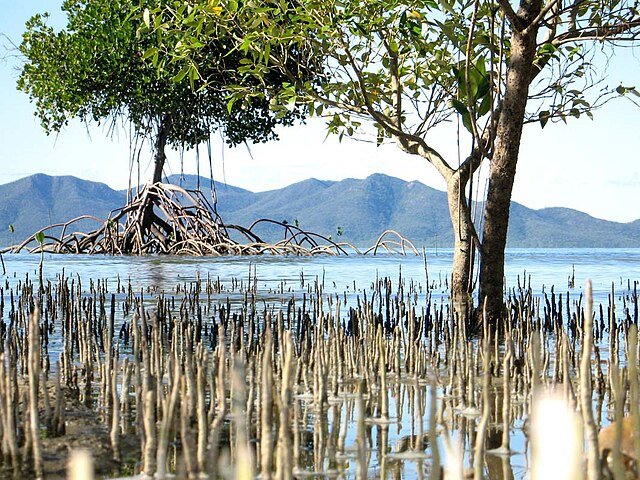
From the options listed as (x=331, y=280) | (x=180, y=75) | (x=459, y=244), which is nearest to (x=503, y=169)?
(x=459, y=244)

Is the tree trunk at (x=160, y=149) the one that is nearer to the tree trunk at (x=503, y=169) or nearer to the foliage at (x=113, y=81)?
the foliage at (x=113, y=81)

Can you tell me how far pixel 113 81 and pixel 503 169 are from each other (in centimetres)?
1709

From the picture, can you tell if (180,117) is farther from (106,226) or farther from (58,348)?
(58,348)

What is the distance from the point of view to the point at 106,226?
23.5 m

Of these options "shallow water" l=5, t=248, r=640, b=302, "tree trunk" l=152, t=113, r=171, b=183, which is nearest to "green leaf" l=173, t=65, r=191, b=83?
"shallow water" l=5, t=248, r=640, b=302

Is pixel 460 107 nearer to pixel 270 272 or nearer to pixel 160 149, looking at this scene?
pixel 270 272

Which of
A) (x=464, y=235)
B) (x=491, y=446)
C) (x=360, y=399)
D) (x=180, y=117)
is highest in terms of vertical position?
(x=180, y=117)

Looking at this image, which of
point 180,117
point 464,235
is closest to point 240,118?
point 180,117

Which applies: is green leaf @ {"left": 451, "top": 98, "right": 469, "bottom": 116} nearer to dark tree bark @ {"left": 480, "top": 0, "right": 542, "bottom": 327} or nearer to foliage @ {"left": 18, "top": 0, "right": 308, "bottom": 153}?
dark tree bark @ {"left": 480, "top": 0, "right": 542, "bottom": 327}

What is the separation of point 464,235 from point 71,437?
21.2 ft

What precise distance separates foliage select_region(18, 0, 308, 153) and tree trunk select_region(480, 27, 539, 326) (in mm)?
14049

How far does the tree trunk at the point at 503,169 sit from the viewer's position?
728 cm

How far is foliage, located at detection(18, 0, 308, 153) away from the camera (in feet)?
72.3

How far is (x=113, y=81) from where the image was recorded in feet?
74.9
